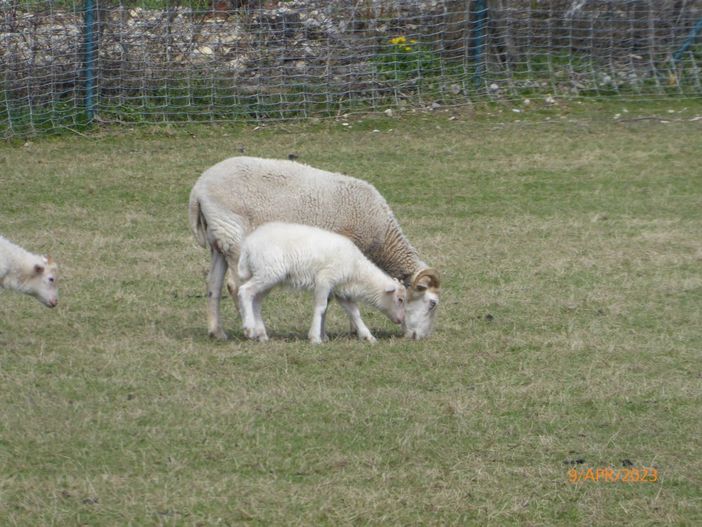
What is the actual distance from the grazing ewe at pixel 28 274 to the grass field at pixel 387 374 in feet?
0.72

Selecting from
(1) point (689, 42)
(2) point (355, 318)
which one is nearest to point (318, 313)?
(2) point (355, 318)

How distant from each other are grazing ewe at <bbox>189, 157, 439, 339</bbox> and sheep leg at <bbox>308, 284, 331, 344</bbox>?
551 millimetres

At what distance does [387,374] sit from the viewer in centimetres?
682

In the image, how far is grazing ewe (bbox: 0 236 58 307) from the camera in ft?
25.7

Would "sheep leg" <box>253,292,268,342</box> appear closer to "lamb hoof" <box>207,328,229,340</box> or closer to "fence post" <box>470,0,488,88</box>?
"lamb hoof" <box>207,328,229,340</box>

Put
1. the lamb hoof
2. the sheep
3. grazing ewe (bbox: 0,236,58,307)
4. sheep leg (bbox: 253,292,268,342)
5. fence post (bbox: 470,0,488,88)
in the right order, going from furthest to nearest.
→ fence post (bbox: 470,0,488,88), grazing ewe (bbox: 0,236,58,307), the lamb hoof, sheep leg (bbox: 253,292,268,342), the sheep

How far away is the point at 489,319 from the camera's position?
321 inches

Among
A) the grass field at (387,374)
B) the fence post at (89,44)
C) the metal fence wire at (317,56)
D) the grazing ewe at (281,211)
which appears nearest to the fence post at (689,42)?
the metal fence wire at (317,56)

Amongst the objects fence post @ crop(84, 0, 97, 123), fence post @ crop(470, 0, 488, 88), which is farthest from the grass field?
fence post @ crop(470, 0, 488, 88)

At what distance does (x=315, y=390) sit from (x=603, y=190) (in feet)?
22.0

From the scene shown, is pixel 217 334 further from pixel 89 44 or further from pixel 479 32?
pixel 479 32

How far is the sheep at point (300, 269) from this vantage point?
→ 7449 millimetres

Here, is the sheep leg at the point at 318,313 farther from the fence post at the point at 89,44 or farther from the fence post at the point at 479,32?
the fence post at the point at 479,32

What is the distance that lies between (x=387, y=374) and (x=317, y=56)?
8713 mm
